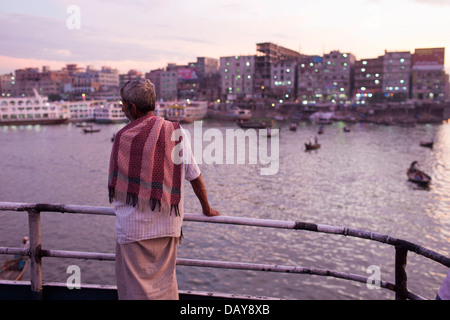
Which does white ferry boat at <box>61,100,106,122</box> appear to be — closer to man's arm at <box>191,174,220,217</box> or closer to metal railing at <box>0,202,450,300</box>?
metal railing at <box>0,202,450,300</box>

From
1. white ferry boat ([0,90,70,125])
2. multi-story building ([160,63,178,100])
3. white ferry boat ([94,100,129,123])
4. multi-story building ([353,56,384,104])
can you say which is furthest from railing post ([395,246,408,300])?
multi-story building ([160,63,178,100])

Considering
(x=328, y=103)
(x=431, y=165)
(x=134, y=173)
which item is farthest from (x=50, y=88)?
(x=134, y=173)

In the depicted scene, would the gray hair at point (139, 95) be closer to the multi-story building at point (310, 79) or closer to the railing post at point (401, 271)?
the railing post at point (401, 271)

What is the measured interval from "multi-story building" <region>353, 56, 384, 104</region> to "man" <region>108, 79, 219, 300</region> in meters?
115

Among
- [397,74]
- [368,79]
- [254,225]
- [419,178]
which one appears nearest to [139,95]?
[254,225]

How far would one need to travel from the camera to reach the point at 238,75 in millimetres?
121250

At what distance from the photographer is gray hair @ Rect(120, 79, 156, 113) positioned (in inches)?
99.0

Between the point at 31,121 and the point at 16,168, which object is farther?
the point at 31,121

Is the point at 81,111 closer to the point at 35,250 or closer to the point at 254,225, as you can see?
the point at 35,250

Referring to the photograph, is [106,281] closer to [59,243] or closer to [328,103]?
[59,243]

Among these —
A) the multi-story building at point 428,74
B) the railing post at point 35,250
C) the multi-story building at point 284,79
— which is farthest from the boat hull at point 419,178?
the multi-story building at point 284,79

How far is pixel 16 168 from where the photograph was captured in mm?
39344

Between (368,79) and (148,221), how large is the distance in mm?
117052

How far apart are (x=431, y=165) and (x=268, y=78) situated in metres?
81.2
